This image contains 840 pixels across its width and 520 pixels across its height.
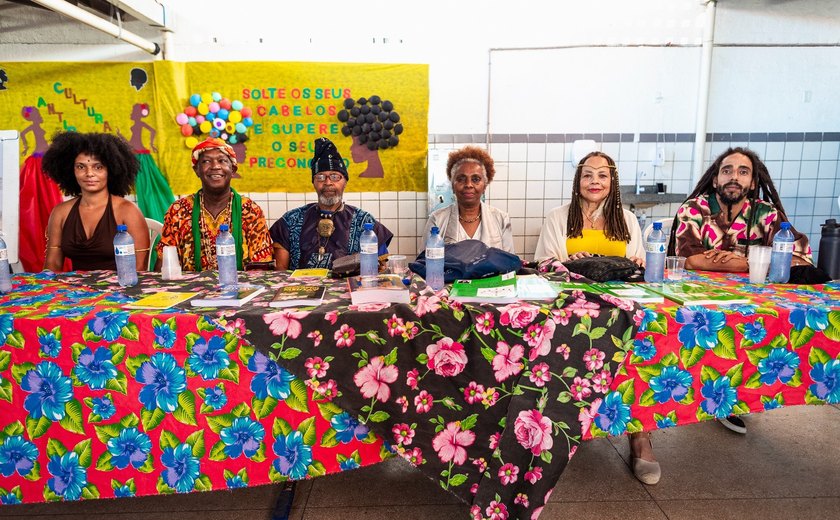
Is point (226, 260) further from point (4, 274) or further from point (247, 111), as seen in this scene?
point (247, 111)

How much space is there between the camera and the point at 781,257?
2.14 m

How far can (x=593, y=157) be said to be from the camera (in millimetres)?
2936

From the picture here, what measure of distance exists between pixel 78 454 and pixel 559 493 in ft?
5.88

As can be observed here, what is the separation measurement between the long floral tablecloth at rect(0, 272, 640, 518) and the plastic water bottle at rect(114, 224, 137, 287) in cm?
58

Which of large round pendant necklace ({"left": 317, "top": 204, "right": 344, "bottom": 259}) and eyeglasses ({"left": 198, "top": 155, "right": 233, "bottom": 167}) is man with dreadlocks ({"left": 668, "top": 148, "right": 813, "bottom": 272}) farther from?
eyeglasses ({"left": 198, "top": 155, "right": 233, "bottom": 167})

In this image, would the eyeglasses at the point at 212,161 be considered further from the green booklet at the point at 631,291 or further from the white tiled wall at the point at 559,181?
the green booklet at the point at 631,291

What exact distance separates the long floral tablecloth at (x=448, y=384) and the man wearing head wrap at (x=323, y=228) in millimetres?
1467

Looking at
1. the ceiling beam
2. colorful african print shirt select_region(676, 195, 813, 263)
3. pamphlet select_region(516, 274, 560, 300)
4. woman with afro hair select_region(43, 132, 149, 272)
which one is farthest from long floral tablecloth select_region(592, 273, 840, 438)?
the ceiling beam

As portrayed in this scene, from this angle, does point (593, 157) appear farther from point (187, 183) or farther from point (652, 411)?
point (187, 183)

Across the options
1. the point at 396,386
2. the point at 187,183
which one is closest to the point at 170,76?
the point at 187,183

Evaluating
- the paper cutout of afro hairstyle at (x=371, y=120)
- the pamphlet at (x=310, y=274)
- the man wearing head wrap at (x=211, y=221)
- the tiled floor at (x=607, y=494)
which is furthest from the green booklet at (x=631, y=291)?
the paper cutout of afro hairstyle at (x=371, y=120)

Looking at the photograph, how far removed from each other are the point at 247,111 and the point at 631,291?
11.9 ft

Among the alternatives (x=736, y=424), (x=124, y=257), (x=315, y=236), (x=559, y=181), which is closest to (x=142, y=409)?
(x=124, y=257)

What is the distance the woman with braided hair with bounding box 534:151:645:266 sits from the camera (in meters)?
2.90
